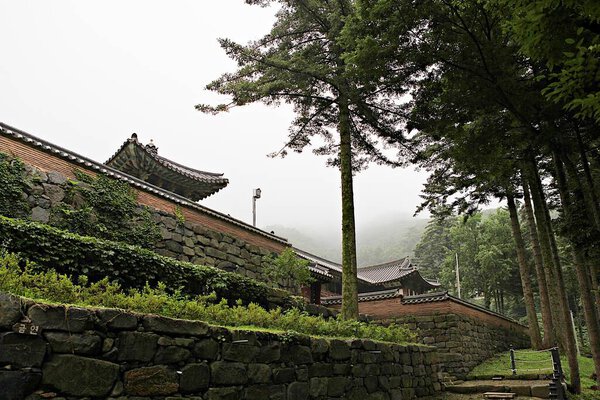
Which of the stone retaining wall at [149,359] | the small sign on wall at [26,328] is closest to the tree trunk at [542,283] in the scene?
the stone retaining wall at [149,359]

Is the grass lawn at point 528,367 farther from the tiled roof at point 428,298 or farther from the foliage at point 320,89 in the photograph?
the foliage at point 320,89

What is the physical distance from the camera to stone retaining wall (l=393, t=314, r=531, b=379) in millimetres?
13570

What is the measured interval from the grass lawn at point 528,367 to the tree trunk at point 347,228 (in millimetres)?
5826

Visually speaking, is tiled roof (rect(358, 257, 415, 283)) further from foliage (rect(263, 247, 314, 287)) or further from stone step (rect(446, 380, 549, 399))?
stone step (rect(446, 380, 549, 399))

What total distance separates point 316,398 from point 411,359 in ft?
13.2

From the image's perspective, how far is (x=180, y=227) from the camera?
36.5ft

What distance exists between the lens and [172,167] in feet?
46.7

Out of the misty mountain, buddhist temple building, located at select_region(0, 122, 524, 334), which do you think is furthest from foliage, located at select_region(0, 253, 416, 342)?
the misty mountain

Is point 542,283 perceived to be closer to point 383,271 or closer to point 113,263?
point 113,263

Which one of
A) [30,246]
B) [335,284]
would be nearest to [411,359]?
[30,246]

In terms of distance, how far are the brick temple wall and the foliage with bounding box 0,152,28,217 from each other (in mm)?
152

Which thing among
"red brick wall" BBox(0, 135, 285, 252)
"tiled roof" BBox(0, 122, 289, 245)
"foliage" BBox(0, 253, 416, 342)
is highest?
"tiled roof" BBox(0, 122, 289, 245)

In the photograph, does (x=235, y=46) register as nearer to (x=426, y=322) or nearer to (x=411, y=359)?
(x=411, y=359)

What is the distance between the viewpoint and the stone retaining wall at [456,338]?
44.5 feet
